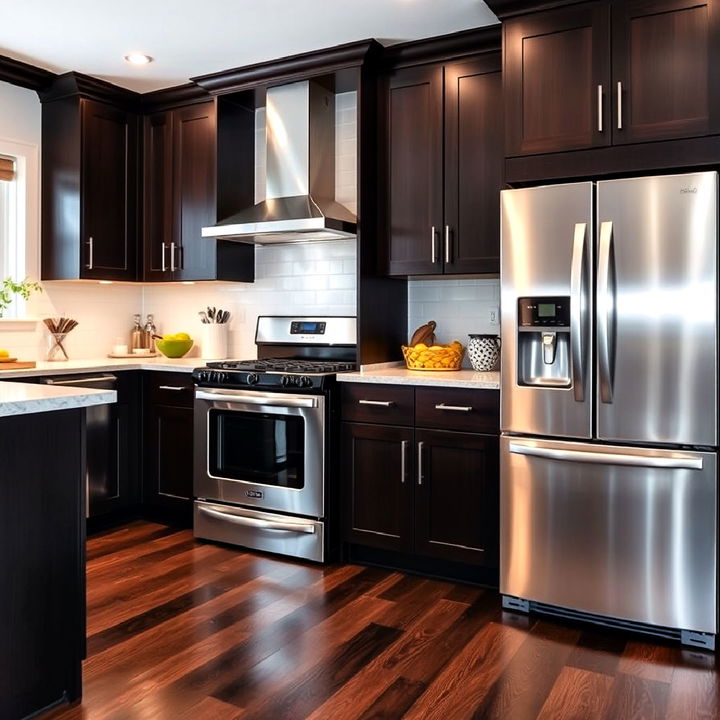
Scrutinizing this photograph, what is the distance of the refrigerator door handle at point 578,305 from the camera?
8.84 ft

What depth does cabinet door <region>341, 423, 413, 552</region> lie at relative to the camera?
3.33 m

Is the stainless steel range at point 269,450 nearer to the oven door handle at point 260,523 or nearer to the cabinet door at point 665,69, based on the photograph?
the oven door handle at point 260,523

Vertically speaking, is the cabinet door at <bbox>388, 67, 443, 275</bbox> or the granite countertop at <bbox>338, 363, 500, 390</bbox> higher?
the cabinet door at <bbox>388, 67, 443, 275</bbox>

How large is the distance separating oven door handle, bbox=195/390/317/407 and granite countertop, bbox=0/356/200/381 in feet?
0.80

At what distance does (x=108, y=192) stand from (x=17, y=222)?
0.55 metres

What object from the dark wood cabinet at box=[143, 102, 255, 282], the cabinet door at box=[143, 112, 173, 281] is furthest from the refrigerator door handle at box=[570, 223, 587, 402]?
the cabinet door at box=[143, 112, 173, 281]

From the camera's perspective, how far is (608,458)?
105 inches

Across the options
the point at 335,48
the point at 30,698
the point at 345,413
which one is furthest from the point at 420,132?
the point at 30,698

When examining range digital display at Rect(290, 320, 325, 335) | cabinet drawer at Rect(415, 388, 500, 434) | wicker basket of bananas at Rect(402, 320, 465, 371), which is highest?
range digital display at Rect(290, 320, 325, 335)

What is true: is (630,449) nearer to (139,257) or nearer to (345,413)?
(345,413)

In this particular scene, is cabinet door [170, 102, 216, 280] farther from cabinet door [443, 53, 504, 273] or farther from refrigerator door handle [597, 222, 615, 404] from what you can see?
refrigerator door handle [597, 222, 615, 404]

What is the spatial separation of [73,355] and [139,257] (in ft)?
2.44

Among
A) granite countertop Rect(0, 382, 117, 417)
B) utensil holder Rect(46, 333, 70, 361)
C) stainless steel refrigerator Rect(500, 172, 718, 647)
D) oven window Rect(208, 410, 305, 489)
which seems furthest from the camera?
utensil holder Rect(46, 333, 70, 361)

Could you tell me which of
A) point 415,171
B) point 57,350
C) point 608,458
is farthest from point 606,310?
point 57,350
